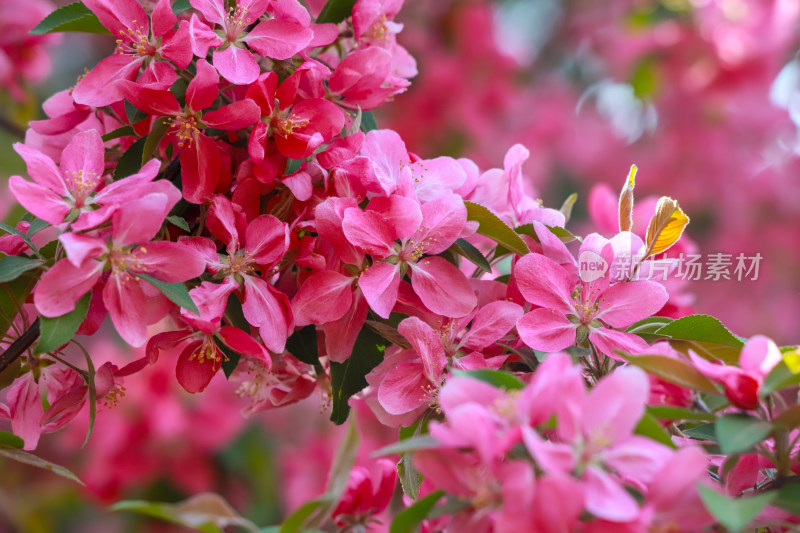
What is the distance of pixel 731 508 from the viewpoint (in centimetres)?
49

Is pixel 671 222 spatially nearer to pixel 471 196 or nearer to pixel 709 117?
pixel 471 196

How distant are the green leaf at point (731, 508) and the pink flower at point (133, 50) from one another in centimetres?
55

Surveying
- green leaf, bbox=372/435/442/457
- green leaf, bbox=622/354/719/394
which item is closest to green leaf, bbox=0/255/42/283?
green leaf, bbox=372/435/442/457

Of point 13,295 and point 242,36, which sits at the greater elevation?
point 242,36

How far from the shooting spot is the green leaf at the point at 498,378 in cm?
59

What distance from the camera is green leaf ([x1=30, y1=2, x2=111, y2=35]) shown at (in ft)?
2.54

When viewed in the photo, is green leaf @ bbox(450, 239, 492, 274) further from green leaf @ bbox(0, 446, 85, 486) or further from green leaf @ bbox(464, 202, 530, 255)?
green leaf @ bbox(0, 446, 85, 486)

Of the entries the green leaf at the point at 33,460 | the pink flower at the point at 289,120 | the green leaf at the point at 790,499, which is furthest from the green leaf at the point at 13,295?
the green leaf at the point at 790,499

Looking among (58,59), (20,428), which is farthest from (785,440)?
(58,59)

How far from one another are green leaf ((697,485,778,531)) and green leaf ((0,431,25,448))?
23.9 inches

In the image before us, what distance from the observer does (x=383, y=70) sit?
80 cm

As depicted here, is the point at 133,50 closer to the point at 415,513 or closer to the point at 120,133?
the point at 120,133

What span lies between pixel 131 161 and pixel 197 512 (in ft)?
1.17

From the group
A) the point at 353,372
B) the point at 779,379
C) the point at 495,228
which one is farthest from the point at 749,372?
the point at 353,372
